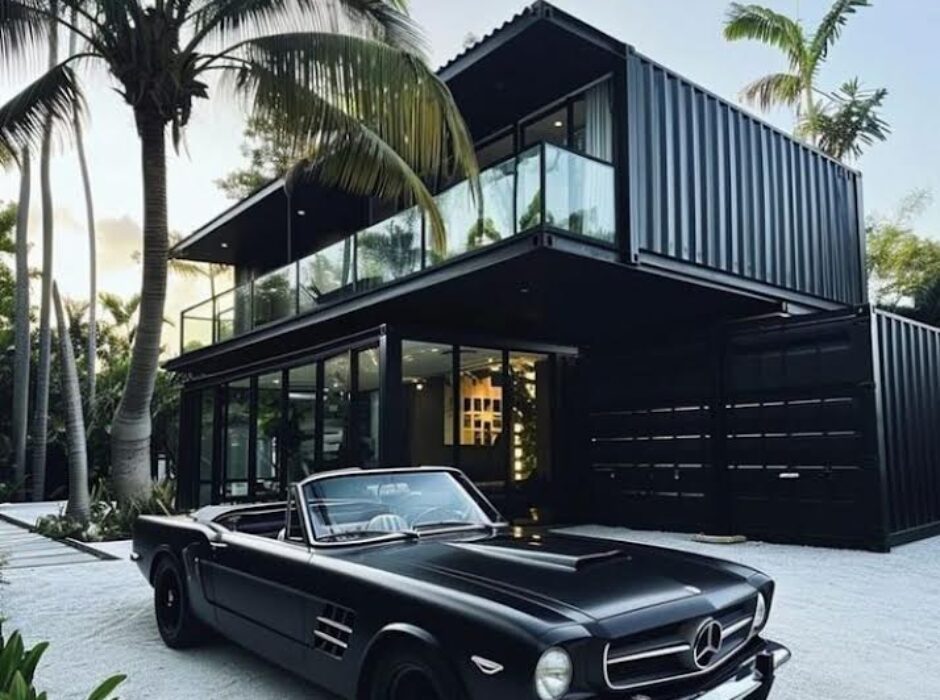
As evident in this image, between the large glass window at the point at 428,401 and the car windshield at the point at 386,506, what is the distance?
6.47 metres

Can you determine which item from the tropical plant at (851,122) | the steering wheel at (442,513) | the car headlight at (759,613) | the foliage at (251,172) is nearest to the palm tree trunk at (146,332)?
the steering wheel at (442,513)

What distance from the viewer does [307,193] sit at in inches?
573

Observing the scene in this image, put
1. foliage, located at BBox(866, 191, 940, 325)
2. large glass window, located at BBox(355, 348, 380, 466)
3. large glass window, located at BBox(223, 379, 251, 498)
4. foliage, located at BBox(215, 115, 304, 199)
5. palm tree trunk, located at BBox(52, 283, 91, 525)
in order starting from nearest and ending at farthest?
large glass window, located at BBox(355, 348, 380, 466) → palm tree trunk, located at BBox(52, 283, 91, 525) → large glass window, located at BBox(223, 379, 251, 498) → foliage, located at BBox(866, 191, 940, 325) → foliage, located at BBox(215, 115, 304, 199)

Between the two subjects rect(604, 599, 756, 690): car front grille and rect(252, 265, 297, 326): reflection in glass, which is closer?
rect(604, 599, 756, 690): car front grille

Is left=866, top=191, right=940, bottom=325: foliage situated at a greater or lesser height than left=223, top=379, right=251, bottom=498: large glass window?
greater

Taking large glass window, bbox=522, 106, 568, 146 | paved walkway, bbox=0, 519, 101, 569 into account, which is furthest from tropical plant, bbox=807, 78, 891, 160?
paved walkway, bbox=0, 519, 101, 569

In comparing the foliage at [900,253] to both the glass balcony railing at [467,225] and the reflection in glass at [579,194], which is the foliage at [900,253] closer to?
the reflection in glass at [579,194]

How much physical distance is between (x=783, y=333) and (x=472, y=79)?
215 inches

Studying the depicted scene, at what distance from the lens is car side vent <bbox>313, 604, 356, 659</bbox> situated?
337cm

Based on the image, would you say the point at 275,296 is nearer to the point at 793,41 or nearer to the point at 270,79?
the point at 270,79

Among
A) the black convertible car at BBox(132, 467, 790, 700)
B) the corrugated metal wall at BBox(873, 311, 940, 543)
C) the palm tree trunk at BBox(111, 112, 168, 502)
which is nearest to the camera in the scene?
the black convertible car at BBox(132, 467, 790, 700)

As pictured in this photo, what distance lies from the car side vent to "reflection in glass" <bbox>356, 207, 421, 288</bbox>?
22.1ft

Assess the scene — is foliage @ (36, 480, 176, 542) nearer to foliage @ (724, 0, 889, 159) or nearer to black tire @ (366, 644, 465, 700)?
black tire @ (366, 644, 465, 700)

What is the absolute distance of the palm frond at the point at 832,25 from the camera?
17984 mm
